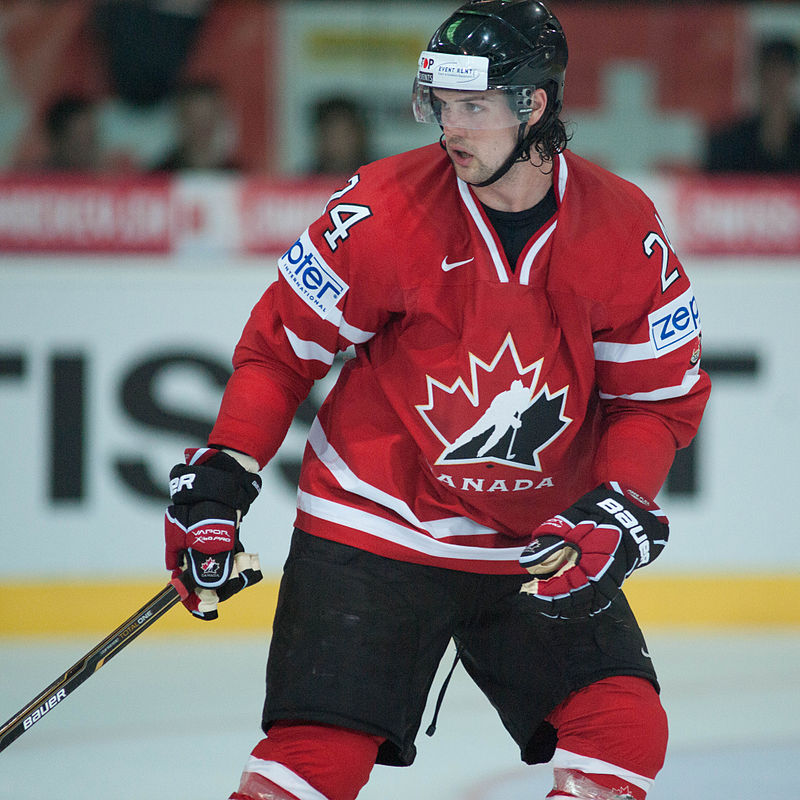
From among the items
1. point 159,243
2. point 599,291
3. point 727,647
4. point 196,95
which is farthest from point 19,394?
point 599,291

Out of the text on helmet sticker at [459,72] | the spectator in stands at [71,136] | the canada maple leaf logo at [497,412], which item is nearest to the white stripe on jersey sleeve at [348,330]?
the canada maple leaf logo at [497,412]

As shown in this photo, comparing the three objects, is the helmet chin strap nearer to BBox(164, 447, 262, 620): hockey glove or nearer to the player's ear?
the player's ear

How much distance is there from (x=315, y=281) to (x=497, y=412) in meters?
0.31

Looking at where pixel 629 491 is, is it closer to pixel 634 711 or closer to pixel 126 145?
pixel 634 711

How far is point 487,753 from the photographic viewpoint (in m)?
3.14

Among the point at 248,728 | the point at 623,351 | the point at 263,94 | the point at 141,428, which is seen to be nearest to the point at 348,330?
the point at 623,351

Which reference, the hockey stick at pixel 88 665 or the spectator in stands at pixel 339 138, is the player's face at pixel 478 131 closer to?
the hockey stick at pixel 88 665

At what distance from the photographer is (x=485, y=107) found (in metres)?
1.86

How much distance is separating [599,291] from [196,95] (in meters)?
3.51

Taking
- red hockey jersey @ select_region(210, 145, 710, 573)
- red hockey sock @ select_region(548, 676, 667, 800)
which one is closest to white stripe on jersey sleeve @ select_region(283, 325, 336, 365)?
red hockey jersey @ select_region(210, 145, 710, 573)

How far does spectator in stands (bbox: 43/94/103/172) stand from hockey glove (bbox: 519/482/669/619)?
3682mm

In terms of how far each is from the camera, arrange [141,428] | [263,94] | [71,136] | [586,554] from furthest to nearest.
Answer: [263,94], [71,136], [141,428], [586,554]

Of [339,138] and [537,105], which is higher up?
[537,105]

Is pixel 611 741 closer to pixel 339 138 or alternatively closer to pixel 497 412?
pixel 497 412
